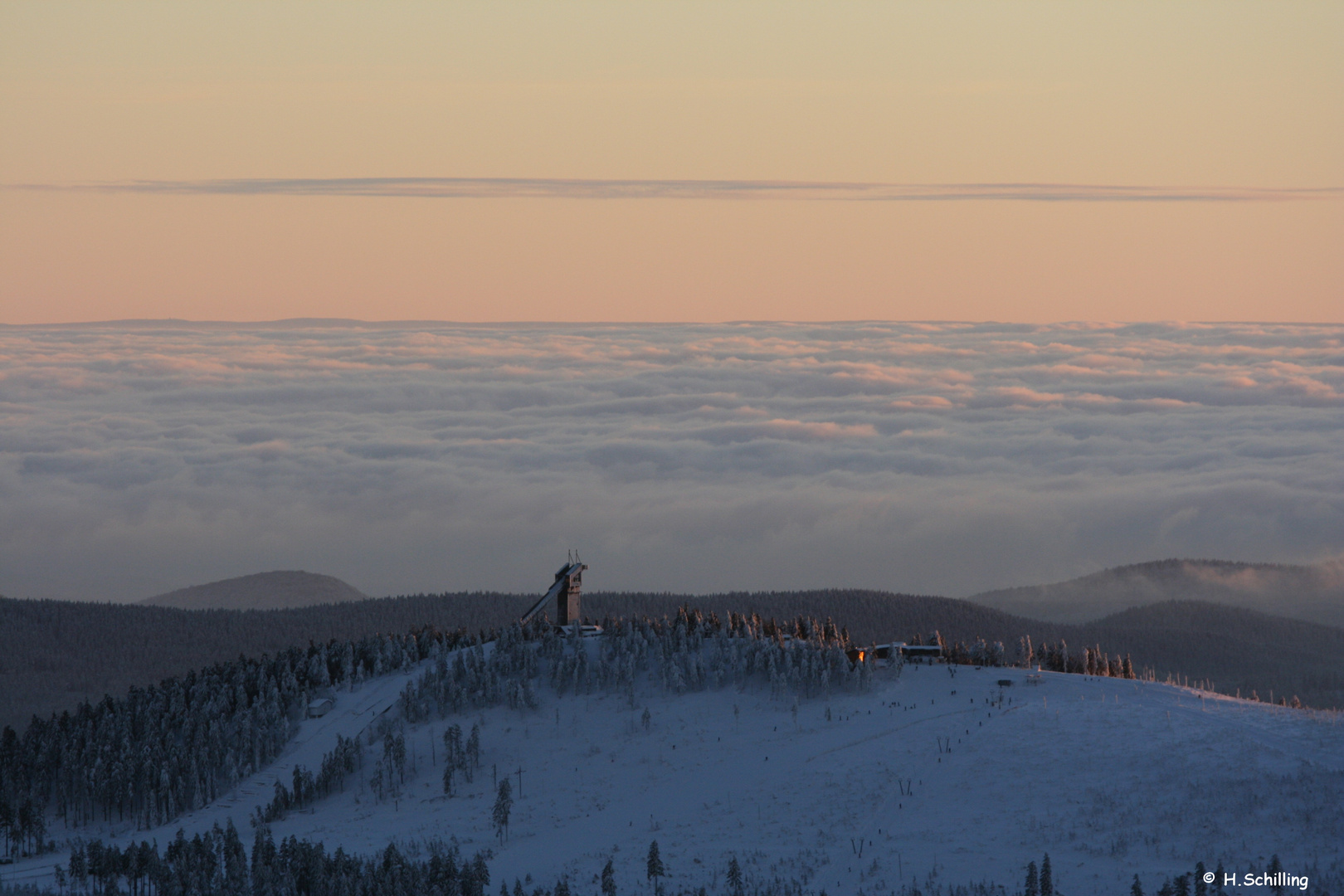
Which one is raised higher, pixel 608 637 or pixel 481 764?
pixel 608 637

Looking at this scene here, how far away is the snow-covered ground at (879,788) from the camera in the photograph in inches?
4048

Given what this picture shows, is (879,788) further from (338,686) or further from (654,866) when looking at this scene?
(338,686)

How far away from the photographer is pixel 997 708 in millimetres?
136000

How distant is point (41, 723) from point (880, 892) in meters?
126

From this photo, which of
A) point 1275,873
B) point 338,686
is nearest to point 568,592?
point 338,686

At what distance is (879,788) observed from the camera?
123 m

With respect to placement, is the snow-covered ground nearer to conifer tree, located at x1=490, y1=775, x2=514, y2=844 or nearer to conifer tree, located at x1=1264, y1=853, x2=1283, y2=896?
conifer tree, located at x1=490, y1=775, x2=514, y2=844

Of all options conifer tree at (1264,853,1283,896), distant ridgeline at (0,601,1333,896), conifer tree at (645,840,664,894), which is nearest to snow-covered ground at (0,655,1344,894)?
conifer tree at (645,840,664,894)

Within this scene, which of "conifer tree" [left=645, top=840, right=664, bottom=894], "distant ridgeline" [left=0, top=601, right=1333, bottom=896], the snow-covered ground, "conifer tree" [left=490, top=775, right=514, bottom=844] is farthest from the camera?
"distant ridgeline" [left=0, top=601, right=1333, bottom=896]

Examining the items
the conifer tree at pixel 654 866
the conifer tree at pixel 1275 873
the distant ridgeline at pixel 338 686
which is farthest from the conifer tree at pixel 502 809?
the conifer tree at pixel 1275 873

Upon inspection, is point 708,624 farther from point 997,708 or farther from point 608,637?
point 997,708

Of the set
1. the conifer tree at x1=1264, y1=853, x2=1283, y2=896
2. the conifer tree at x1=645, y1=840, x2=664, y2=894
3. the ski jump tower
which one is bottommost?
the conifer tree at x1=645, y1=840, x2=664, y2=894

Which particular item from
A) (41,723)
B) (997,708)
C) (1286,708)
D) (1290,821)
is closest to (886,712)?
(997,708)

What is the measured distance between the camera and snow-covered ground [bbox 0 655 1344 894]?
337 feet
